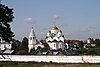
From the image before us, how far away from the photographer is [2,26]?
30.2 m

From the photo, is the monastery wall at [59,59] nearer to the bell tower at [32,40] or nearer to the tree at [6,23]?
the tree at [6,23]

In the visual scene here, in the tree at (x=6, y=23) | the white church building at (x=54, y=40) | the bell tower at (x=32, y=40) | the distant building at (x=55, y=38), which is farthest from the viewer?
the distant building at (x=55, y=38)

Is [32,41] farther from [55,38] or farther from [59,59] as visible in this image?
[59,59]

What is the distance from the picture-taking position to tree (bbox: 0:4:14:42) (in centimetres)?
2994

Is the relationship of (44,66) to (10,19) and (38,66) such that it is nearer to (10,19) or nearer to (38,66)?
(38,66)

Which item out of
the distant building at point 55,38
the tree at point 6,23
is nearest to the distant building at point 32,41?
the distant building at point 55,38

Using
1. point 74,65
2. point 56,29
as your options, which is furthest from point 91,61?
point 56,29

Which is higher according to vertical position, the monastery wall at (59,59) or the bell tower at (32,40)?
the bell tower at (32,40)

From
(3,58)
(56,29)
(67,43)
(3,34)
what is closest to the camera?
(3,34)

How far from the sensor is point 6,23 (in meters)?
30.3

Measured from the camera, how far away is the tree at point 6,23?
98.2 feet

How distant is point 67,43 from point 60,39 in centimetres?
793

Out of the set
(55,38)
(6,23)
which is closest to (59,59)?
(6,23)

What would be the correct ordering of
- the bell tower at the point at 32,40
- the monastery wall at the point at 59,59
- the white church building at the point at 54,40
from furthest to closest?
the white church building at the point at 54,40
the bell tower at the point at 32,40
the monastery wall at the point at 59,59
